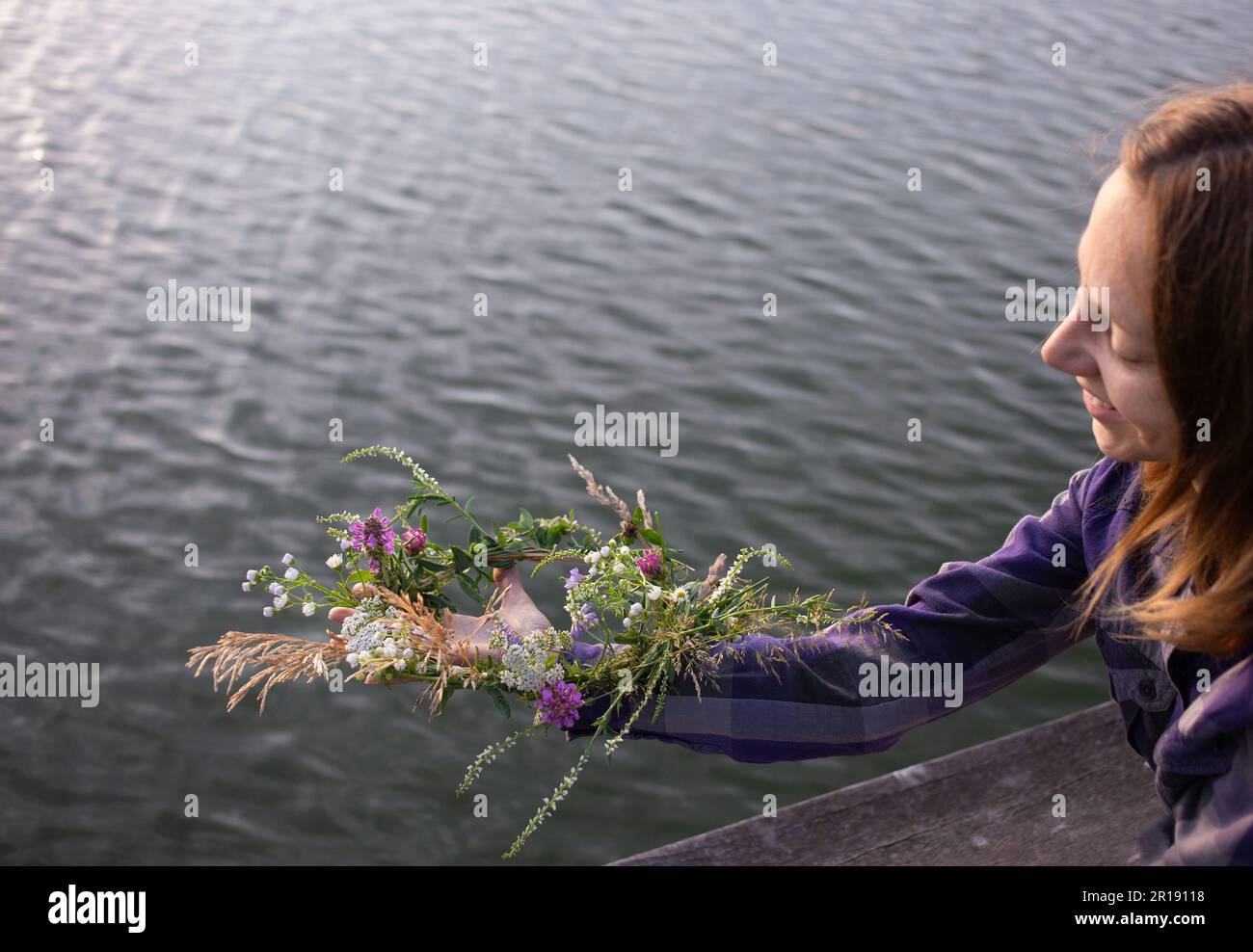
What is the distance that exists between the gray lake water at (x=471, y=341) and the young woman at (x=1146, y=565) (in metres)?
0.54

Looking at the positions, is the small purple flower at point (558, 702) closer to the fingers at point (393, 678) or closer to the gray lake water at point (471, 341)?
the fingers at point (393, 678)

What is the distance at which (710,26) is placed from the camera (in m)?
10.7

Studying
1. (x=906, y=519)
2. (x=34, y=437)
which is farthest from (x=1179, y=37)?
(x=34, y=437)

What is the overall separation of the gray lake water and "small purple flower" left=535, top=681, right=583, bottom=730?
47.5 inches

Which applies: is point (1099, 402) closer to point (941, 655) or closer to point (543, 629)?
point (941, 655)

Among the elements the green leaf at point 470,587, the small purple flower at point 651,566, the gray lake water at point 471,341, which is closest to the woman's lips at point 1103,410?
the gray lake water at point 471,341

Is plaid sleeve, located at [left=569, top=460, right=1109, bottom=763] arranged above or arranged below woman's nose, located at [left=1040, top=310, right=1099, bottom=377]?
below

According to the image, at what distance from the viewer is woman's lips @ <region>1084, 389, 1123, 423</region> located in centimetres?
158

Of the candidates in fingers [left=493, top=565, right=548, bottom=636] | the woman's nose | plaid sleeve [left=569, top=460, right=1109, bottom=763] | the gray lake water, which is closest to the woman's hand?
fingers [left=493, top=565, right=548, bottom=636]

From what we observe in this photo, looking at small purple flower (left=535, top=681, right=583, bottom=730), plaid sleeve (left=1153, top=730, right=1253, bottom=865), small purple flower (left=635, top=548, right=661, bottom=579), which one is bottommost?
plaid sleeve (left=1153, top=730, right=1253, bottom=865)

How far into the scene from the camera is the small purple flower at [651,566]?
2.07 meters

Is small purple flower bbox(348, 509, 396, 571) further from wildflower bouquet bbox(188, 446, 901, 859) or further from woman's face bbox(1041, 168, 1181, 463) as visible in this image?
woman's face bbox(1041, 168, 1181, 463)

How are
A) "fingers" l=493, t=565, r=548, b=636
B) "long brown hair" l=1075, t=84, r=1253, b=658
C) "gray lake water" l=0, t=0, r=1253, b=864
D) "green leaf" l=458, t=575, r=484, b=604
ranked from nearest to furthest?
1. "long brown hair" l=1075, t=84, r=1253, b=658
2. "fingers" l=493, t=565, r=548, b=636
3. "green leaf" l=458, t=575, r=484, b=604
4. "gray lake water" l=0, t=0, r=1253, b=864

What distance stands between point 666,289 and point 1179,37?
6755 millimetres
